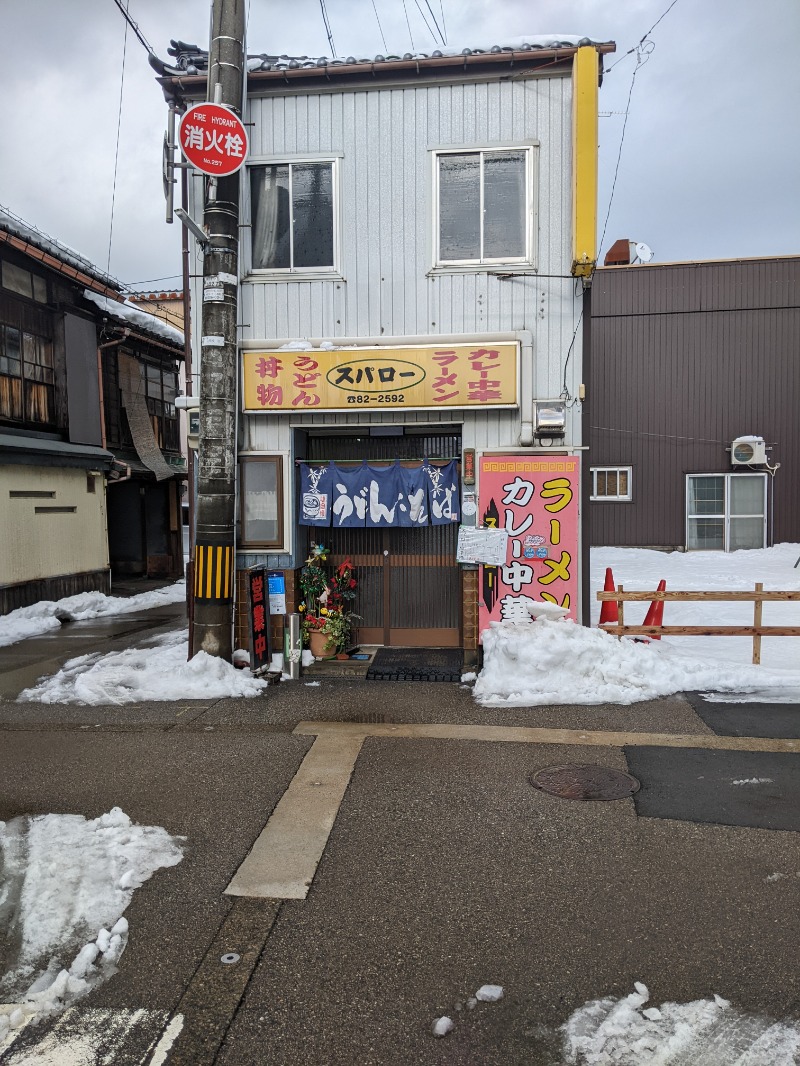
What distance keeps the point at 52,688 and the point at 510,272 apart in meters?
7.89

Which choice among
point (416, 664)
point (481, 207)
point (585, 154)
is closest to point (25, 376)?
point (481, 207)

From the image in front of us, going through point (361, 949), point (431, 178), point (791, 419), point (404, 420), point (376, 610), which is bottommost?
point (361, 949)

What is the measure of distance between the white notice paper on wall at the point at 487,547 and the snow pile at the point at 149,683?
3128 mm

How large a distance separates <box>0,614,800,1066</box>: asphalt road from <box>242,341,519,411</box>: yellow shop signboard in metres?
4.45

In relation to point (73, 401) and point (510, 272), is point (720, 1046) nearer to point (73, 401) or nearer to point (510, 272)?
point (510, 272)

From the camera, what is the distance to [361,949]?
3666mm

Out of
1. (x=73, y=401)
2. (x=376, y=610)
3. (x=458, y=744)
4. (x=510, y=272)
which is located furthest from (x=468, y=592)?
(x=73, y=401)

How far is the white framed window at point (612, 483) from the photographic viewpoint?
2011 cm

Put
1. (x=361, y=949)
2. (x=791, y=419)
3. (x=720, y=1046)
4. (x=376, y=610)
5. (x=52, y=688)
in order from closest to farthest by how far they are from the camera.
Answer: (x=720, y=1046) < (x=361, y=949) < (x=52, y=688) < (x=376, y=610) < (x=791, y=419)

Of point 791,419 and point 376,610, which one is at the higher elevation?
point 791,419

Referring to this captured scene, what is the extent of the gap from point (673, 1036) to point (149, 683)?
22.9 ft

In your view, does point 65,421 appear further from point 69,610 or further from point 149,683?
point 149,683

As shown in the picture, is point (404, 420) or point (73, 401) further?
point (73, 401)

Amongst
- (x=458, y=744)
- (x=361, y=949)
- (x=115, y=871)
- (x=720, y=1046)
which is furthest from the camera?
(x=458, y=744)
